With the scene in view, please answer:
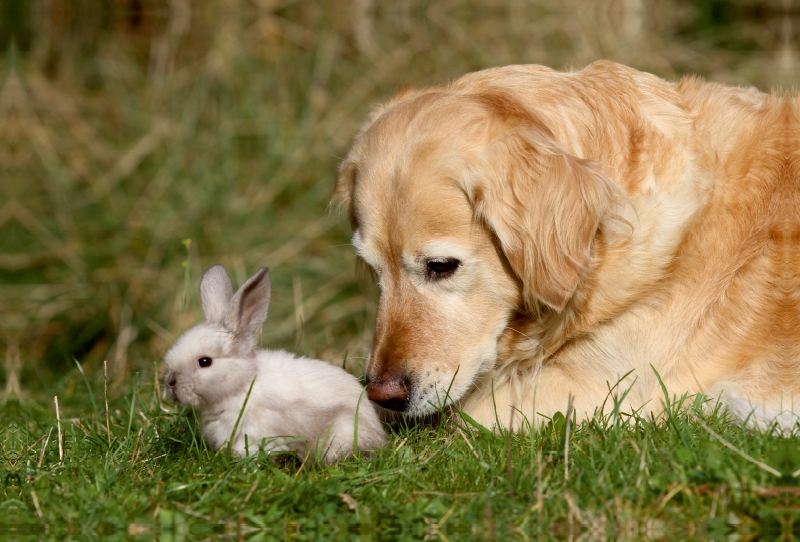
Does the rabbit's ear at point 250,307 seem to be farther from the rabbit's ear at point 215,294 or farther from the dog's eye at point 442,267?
the dog's eye at point 442,267

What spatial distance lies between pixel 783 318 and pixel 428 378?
133cm

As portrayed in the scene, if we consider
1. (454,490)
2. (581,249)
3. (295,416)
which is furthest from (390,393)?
(581,249)

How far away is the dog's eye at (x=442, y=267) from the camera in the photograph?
308cm

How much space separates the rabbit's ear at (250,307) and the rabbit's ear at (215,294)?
0.22 ft

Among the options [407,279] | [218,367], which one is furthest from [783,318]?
[218,367]

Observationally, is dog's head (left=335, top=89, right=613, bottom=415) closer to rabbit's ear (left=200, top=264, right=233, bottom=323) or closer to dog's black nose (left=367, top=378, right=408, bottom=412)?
dog's black nose (left=367, top=378, right=408, bottom=412)

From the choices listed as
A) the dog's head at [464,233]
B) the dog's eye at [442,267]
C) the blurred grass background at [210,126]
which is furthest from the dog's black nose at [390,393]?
the blurred grass background at [210,126]

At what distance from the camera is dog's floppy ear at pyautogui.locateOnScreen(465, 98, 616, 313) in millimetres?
2988

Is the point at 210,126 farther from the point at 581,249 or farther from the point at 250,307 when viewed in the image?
the point at 581,249

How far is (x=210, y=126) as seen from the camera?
781cm

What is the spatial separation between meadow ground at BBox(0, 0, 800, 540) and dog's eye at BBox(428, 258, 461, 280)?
21.8 inches

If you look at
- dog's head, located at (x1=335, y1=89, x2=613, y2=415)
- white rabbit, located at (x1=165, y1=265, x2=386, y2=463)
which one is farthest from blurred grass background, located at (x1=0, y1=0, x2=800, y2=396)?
white rabbit, located at (x1=165, y1=265, x2=386, y2=463)

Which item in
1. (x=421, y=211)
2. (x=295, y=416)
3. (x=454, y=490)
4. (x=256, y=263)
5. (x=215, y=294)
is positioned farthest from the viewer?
(x=256, y=263)

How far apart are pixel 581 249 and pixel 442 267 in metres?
0.50
